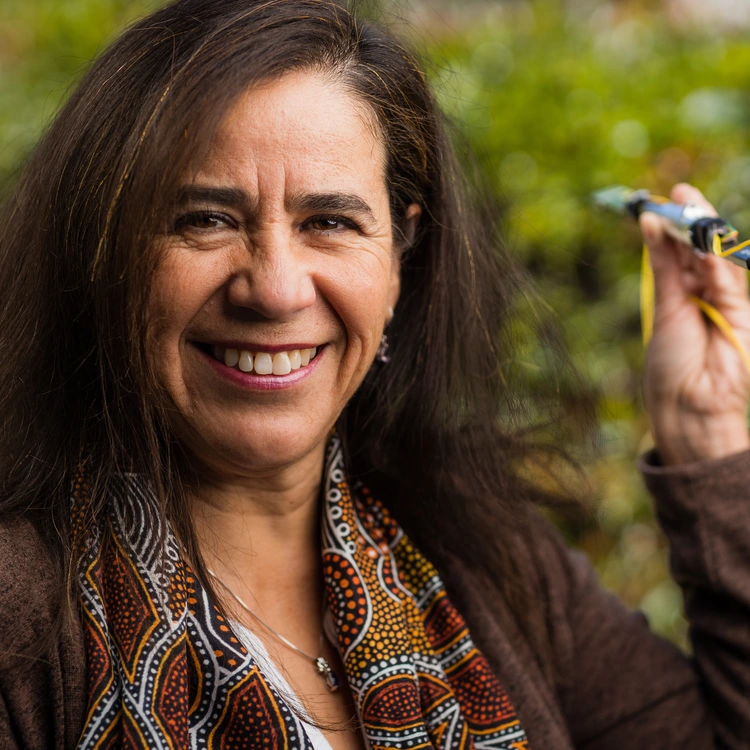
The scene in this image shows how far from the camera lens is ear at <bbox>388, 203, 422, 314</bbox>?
1966 millimetres

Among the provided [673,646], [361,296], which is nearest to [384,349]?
[361,296]

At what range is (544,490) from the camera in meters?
2.38

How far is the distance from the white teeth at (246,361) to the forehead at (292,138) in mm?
297

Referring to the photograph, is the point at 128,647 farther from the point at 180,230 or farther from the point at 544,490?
the point at 544,490

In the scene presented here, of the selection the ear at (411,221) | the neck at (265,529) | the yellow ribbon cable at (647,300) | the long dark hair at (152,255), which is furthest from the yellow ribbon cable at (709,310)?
the neck at (265,529)

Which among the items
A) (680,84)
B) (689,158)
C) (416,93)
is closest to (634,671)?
(416,93)

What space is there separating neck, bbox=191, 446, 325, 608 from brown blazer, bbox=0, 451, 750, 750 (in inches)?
13.9

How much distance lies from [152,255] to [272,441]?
404 mm

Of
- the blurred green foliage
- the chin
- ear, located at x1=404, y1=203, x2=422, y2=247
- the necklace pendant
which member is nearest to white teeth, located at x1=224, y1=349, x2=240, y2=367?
the chin

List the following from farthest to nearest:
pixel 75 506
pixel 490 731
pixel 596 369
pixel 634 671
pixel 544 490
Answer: pixel 596 369
pixel 544 490
pixel 634 671
pixel 490 731
pixel 75 506

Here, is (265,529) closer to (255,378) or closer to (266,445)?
(266,445)

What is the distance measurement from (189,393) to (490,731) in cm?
92

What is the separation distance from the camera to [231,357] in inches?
65.1

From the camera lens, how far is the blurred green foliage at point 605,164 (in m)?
Answer: 3.49
